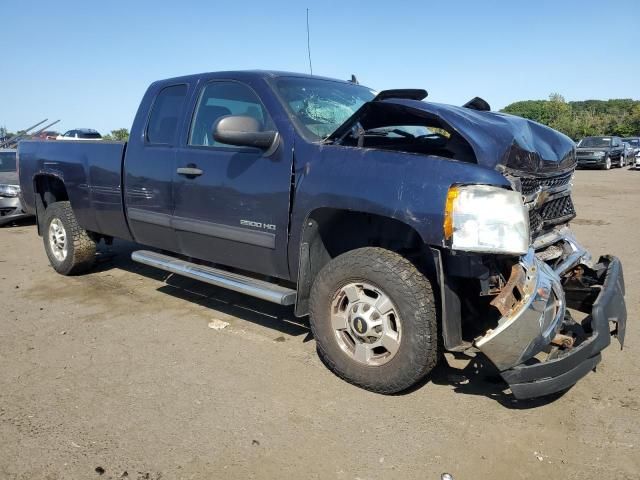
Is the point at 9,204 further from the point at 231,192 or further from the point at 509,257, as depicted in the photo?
the point at 509,257

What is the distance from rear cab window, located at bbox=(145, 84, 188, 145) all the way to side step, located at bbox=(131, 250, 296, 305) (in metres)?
1.02

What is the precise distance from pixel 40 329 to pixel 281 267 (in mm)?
2216

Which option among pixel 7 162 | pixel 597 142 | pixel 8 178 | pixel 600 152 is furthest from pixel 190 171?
pixel 597 142

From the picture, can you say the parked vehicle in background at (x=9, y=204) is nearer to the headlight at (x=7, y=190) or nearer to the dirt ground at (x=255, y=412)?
the headlight at (x=7, y=190)

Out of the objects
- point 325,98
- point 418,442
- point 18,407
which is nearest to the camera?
point 418,442

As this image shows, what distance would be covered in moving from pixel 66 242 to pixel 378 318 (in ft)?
13.6

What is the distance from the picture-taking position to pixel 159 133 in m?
4.59

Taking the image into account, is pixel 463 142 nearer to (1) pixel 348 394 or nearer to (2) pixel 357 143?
(2) pixel 357 143

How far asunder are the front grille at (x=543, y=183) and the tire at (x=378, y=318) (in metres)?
0.83

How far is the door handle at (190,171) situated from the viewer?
404cm

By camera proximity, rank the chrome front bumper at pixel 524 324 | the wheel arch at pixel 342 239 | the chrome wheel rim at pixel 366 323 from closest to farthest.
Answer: the chrome front bumper at pixel 524 324, the chrome wheel rim at pixel 366 323, the wheel arch at pixel 342 239

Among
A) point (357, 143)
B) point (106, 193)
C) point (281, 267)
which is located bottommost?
point (281, 267)

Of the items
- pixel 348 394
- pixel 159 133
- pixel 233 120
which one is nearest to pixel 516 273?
pixel 348 394

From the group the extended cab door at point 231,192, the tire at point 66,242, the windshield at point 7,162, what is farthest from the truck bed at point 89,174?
the windshield at point 7,162
